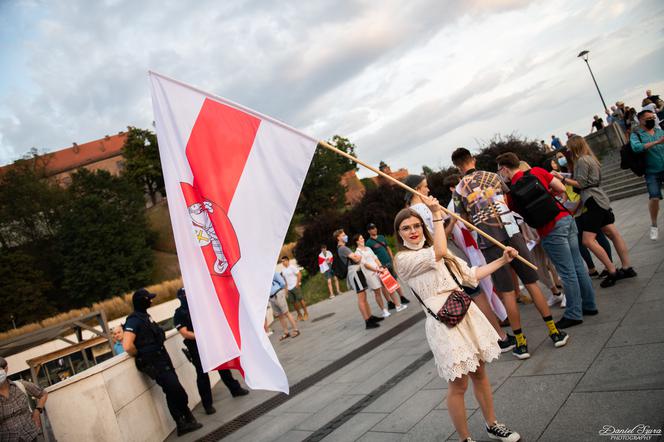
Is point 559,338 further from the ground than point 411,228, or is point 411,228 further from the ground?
point 411,228

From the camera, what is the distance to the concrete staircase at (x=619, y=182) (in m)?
14.7

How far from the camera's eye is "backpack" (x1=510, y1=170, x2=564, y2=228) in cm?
489

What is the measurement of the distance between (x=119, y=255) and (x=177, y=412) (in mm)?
49513

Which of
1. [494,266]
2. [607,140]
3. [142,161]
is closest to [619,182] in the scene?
[607,140]

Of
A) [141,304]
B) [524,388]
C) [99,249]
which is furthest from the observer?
[99,249]

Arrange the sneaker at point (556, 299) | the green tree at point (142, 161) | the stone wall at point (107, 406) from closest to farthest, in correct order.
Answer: the stone wall at point (107, 406) < the sneaker at point (556, 299) < the green tree at point (142, 161)

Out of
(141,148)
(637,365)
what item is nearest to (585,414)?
(637,365)

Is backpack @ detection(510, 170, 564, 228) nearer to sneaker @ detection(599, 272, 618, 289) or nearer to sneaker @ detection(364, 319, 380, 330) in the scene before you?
sneaker @ detection(599, 272, 618, 289)

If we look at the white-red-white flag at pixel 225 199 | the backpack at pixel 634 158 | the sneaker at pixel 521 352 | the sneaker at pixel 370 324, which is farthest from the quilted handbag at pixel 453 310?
the sneaker at pixel 370 324

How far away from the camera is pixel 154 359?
20.9 feet

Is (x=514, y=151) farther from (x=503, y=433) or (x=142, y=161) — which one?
(x=142, y=161)

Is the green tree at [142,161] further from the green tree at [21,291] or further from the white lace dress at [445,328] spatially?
the white lace dress at [445,328]

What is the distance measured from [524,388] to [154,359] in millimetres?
4766

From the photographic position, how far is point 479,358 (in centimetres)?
313
